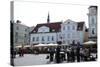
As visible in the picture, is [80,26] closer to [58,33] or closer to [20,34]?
[58,33]

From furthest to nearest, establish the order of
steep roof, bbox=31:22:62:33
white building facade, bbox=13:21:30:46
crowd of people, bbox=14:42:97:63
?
1. crowd of people, bbox=14:42:97:63
2. steep roof, bbox=31:22:62:33
3. white building facade, bbox=13:21:30:46

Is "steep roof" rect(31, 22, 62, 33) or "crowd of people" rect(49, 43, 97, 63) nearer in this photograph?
"steep roof" rect(31, 22, 62, 33)

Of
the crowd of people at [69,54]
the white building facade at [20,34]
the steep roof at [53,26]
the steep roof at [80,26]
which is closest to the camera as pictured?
the white building facade at [20,34]

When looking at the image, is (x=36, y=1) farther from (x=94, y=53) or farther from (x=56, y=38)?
(x=94, y=53)

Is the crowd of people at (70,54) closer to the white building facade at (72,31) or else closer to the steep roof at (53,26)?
the white building facade at (72,31)

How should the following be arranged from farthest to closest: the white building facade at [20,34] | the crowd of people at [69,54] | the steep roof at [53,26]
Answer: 1. the crowd of people at [69,54]
2. the steep roof at [53,26]
3. the white building facade at [20,34]

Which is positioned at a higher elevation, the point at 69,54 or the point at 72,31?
the point at 72,31

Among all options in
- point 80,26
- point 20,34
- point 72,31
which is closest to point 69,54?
point 72,31

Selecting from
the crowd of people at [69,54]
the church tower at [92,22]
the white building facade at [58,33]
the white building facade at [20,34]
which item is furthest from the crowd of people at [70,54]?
the white building facade at [20,34]

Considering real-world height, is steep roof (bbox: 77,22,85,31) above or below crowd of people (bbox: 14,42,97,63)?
above

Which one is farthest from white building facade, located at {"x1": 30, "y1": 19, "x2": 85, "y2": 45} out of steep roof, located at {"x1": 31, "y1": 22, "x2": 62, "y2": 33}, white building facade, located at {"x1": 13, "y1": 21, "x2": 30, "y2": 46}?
white building facade, located at {"x1": 13, "y1": 21, "x2": 30, "y2": 46}

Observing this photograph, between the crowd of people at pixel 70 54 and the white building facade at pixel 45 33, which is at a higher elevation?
the white building facade at pixel 45 33

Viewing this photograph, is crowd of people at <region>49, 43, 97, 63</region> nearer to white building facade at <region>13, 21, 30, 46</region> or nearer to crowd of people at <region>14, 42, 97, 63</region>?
crowd of people at <region>14, 42, 97, 63</region>

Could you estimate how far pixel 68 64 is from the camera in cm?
442
